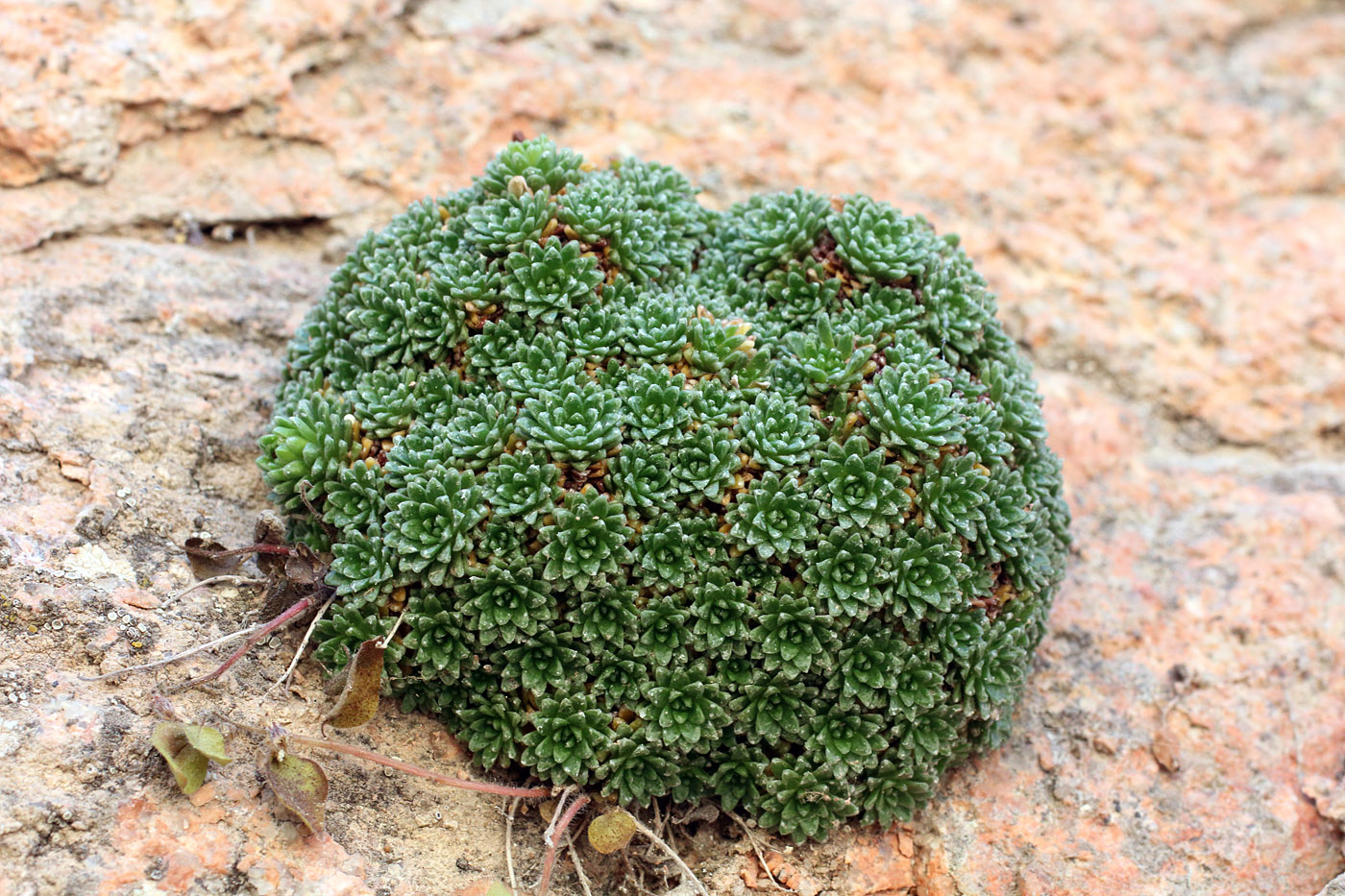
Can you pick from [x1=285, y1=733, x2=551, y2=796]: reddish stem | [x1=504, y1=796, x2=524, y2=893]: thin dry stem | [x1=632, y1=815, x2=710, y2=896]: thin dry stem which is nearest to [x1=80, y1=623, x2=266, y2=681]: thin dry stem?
[x1=285, y1=733, x2=551, y2=796]: reddish stem

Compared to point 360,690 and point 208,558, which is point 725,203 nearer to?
point 208,558

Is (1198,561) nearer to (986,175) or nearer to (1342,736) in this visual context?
(1342,736)

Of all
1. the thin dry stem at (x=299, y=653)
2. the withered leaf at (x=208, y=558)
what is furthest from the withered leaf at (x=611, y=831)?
the withered leaf at (x=208, y=558)

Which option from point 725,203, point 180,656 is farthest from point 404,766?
point 725,203

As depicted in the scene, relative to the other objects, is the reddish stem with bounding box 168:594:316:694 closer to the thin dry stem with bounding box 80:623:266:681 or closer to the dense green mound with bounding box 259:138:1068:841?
the thin dry stem with bounding box 80:623:266:681

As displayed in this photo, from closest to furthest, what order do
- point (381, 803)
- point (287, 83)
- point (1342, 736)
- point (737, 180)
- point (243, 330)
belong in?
point (381, 803), point (1342, 736), point (243, 330), point (287, 83), point (737, 180)

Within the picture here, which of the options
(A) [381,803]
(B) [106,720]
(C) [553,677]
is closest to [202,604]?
(B) [106,720]
